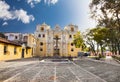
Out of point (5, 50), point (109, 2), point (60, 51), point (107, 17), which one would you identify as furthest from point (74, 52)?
point (109, 2)

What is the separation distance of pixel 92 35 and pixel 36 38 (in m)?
22.4

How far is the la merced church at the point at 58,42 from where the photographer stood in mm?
72688

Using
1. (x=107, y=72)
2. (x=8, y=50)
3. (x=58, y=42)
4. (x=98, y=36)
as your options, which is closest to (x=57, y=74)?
(x=107, y=72)

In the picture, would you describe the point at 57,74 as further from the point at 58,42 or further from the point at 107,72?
the point at 58,42

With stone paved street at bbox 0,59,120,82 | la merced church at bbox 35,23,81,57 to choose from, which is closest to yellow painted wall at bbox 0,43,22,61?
stone paved street at bbox 0,59,120,82

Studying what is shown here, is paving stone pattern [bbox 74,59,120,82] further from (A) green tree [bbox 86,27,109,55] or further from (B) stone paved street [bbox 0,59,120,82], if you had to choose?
(A) green tree [bbox 86,27,109,55]

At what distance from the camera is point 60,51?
2872 inches

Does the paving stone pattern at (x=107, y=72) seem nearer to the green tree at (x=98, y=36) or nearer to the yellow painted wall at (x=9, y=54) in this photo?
the yellow painted wall at (x=9, y=54)

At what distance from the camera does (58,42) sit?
7294cm

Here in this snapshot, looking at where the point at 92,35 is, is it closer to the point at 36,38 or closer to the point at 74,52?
the point at 74,52

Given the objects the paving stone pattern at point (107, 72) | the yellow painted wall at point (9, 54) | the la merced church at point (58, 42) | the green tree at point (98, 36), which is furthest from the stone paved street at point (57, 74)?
the la merced church at point (58, 42)

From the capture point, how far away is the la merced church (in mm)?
72688

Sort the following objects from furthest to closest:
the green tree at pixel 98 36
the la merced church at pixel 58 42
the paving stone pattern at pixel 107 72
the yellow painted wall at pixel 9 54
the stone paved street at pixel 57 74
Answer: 1. the la merced church at pixel 58 42
2. the green tree at pixel 98 36
3. the yellow painted wall at pixel 9 54
4. the paving stone pattern at pixel 107 72
5. the stone paved street at pixel 57 74

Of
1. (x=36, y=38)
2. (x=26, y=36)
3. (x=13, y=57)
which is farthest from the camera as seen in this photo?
(x=36, y=38)
